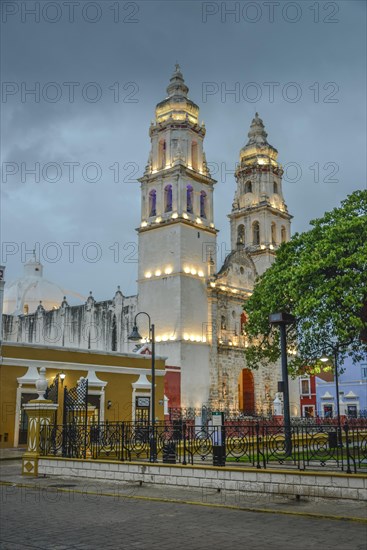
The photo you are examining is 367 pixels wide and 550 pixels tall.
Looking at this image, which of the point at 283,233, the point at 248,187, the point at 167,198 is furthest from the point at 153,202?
the point at 283,233

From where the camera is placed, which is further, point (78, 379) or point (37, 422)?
point (78, 379)

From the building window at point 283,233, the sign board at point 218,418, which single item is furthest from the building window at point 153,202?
the sign board at point 218,418

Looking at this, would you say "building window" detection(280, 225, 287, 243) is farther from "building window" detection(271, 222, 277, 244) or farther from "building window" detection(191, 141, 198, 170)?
"building window" detection(191, 141, 198, 170)

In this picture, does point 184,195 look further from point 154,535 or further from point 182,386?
point 154,535

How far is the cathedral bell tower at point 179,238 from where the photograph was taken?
43500 mm

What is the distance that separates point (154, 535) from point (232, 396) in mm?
39319

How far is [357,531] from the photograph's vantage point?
824 centimetres

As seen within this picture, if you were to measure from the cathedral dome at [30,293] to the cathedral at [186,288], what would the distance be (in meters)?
4.85

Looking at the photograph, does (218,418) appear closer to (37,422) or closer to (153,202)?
(37,422)

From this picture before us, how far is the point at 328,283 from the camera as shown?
23.4 metres

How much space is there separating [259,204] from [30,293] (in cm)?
2506

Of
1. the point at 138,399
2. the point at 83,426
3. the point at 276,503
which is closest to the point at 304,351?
the point at 138,399

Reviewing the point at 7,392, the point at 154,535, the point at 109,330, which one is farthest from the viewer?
the point at 109,330

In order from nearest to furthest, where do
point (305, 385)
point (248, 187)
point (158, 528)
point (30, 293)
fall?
1. point (158, 528)
2. point (305, 385)
3. point (248, 187)
4. point (30, 293)
